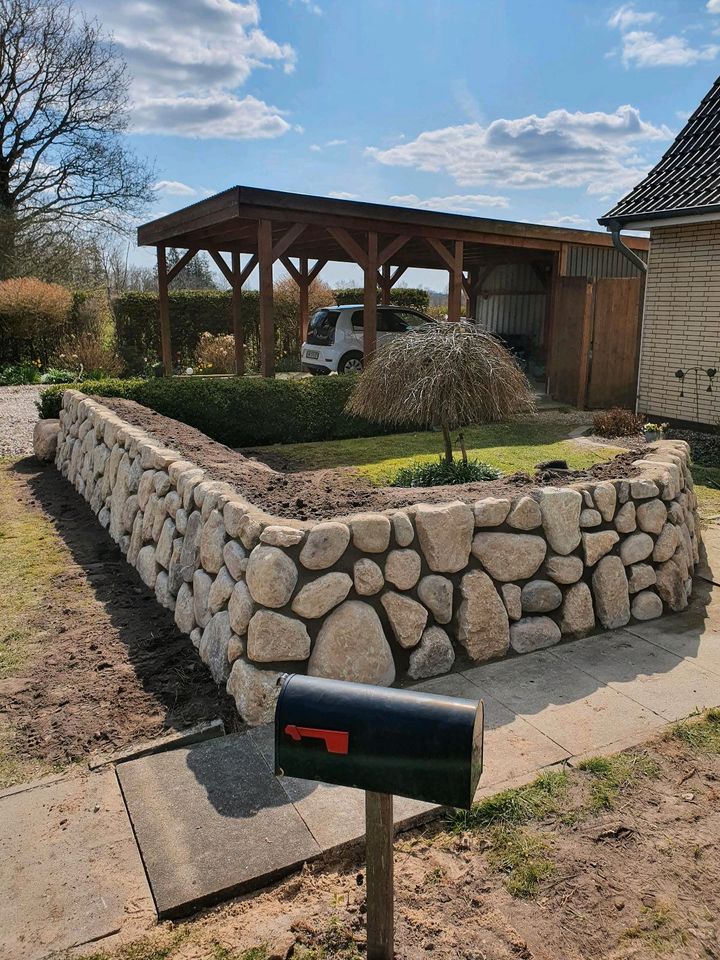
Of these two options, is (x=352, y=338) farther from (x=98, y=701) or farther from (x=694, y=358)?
(x=98, y=701)

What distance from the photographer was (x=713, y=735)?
316 cm

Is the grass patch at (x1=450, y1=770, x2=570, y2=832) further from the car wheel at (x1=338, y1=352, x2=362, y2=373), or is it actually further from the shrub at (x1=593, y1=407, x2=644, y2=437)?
the car wheel at (x1=338, y1=352, x2=362, y2=373)

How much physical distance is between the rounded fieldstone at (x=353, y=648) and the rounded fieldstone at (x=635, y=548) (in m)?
1.68

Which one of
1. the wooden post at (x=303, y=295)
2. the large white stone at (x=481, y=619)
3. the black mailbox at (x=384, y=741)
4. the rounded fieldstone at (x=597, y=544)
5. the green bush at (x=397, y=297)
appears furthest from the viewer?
the green bush at (x=397, y=297)

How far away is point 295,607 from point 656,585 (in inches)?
95.2

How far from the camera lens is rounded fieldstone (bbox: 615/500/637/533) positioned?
171 inches

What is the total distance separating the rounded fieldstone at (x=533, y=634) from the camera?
13.1 ft

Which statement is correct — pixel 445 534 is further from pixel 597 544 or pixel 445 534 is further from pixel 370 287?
pixel 370 287

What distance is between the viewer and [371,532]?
3516mm

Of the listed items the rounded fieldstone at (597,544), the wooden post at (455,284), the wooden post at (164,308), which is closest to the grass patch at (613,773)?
the rounded fieldstone at (597,544)

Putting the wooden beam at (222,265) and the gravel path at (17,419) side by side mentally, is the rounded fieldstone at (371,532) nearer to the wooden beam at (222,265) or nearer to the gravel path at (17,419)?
the gravel path at (17,419)

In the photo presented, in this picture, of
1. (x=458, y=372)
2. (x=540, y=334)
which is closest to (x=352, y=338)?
(x=540, y=334)

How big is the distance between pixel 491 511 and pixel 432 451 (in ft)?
19.1

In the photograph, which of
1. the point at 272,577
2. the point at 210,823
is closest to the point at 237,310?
the point at 272,577
